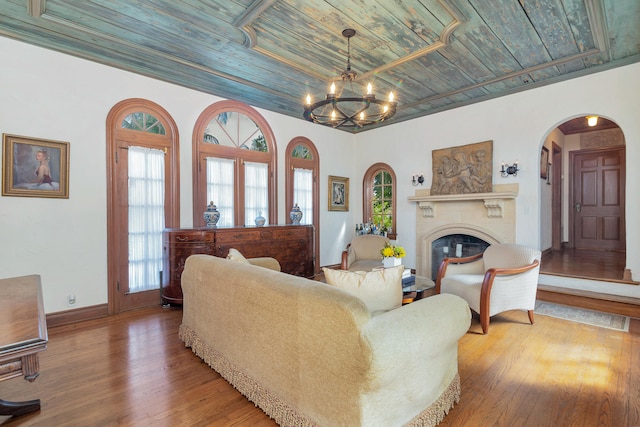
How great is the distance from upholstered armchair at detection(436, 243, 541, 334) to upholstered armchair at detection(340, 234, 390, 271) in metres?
1.10

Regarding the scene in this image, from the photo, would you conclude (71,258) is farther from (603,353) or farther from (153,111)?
(603,353)

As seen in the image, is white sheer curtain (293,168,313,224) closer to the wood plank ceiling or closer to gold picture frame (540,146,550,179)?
the wood plank ceiling

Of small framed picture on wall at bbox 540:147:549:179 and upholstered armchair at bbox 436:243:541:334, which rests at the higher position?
small framed picture on wall at bbox 540:147:549:179

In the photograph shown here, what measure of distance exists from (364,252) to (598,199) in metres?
5.70

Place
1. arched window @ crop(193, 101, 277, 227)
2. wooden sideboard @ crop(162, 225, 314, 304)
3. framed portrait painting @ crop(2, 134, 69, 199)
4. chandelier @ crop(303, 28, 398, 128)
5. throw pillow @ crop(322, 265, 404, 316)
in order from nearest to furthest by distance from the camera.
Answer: throw pillow @ crop(322, 265, 404, 316) < chandelier @ crop(303, 28, 398, 128) < framed portrait painting @ crop(2, 134, 69, 199) < wooden sideboard @ crop(162, 225, 314, 304) < arched window @ crop(193, 101, 277, 227)

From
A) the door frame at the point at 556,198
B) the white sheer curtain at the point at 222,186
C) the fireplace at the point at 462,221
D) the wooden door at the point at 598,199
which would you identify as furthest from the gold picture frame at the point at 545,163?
the white sheer curtain at the point at 222,186

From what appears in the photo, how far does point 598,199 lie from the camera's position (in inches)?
264

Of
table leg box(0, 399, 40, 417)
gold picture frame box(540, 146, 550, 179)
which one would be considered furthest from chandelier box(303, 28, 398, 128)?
gold picture frame box(540, 146, 550, 179)

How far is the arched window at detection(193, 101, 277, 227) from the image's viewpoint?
4.62m

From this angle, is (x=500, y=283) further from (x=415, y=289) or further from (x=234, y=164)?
(x=234, y=164)

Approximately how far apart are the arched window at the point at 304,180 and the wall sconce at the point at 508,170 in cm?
321

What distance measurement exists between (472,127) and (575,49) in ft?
5.69

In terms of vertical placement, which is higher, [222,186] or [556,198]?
[222,186]

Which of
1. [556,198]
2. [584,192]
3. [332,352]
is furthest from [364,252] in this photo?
[584,192]
